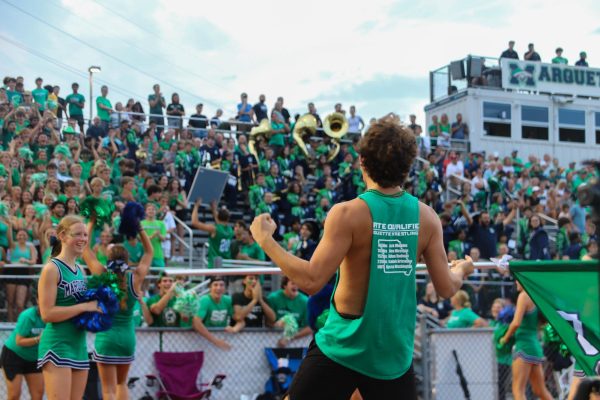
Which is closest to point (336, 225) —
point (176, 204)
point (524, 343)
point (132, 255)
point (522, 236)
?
point (524, 343)

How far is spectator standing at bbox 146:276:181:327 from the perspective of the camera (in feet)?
30.4

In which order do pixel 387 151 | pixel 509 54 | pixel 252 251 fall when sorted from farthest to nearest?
pixel 509 54
pixel 252 251
pixel 387 151

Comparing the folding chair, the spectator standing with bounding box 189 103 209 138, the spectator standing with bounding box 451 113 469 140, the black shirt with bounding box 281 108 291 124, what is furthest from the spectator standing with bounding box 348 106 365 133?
the folding chair

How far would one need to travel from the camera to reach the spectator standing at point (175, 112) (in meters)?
17.5

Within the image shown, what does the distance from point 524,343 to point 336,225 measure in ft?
18.7

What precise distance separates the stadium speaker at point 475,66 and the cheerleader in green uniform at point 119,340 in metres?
21.2

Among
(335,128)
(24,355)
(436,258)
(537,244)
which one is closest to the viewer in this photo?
(436,258)

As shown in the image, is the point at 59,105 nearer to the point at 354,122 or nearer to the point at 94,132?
the point at 94,132

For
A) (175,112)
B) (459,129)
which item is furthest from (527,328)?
(459,129)

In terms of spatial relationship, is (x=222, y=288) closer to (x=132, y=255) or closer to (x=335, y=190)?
(x=132, y=255)

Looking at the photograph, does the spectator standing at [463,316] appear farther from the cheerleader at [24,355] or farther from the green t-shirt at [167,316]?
the cheerleader at [24,355]

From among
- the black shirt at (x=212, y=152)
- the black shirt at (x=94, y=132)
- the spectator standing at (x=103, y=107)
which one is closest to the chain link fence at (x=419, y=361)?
the black shirt at (x=94, y=132)

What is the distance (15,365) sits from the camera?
7.43m

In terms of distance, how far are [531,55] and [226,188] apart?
15.1m
